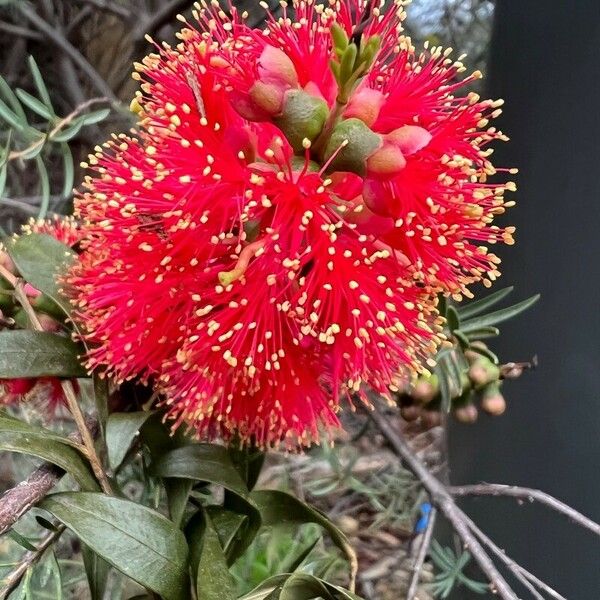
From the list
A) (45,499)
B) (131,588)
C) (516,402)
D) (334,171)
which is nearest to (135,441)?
(45,499)

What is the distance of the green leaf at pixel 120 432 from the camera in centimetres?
43

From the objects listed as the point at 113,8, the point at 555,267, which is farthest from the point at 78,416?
the point at 113,8

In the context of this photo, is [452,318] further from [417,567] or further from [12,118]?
[12,118]

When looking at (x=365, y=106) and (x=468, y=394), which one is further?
(x=468, y=394)

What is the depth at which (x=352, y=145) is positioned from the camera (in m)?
0.40

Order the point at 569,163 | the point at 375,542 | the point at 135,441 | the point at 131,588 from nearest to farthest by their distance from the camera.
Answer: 1. the point at 135,441
2. the point at 569,163
3. the point at 131,588
4. the point at 375,542

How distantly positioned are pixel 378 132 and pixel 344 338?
0.14 m

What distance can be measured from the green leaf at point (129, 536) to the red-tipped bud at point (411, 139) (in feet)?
0.90

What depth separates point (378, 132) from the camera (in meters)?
0.45

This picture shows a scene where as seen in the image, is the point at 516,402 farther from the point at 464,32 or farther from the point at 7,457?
the point at 7,457

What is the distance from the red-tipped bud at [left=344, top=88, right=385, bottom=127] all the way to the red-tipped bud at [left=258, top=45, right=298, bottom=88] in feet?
0.12

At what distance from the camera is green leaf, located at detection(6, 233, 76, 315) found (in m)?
0.49

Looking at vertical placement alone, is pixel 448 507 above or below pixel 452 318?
below

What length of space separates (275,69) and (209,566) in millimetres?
307
